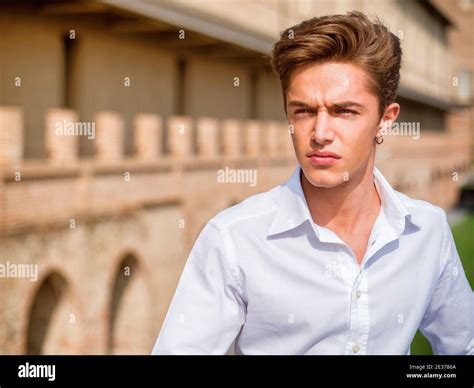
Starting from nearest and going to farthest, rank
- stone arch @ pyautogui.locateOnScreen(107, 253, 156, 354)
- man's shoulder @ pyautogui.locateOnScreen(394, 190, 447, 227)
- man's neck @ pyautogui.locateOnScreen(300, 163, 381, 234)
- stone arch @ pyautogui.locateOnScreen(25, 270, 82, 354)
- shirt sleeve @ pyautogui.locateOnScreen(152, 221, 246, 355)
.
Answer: shirt sleeve @ pyautogui.locateOnScreen(152, 221, 246, 355), man's neck @ pyautogui.locateOnScreen(300, 163, 381, 234), man's shoulder @ pyautogui.locateOnScreen(394, 190, 447, 227), stone arch @ pyautogui.locateOnScreen(25, 270, 82, 354), stone arch @ pyautogui.locateOnScreen(107, 253, 156, 354)

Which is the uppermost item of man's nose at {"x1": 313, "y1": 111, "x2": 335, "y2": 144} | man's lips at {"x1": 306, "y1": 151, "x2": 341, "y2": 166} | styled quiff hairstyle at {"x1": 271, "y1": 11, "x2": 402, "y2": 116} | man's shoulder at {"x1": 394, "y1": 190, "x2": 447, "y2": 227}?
styled quiff hairstyle at {"x1": 271, "y1": 11, "x2": 402, "y2": 116}

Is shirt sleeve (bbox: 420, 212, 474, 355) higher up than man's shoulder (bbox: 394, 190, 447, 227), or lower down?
lower down

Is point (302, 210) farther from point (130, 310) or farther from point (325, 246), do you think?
point (130, 310)

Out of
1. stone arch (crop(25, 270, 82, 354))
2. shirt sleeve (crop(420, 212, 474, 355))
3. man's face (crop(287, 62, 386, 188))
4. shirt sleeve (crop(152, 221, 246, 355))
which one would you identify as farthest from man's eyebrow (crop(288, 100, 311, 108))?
stone arch (crop(25, 270, 82, 354))

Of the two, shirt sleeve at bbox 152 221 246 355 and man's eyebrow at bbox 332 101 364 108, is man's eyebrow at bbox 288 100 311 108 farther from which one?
shirt sleeve at bbox 152 221 246 355

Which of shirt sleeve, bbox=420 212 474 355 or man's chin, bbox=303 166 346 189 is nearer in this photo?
man's chin, bbox=303 166 346 189

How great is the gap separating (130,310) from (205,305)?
15704mm

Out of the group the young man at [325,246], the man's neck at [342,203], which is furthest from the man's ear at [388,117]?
the man's neck at [342,203]

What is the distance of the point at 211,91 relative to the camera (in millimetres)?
21891

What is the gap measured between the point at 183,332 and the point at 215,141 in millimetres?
18675

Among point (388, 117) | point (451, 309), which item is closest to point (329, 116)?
point (388, 117)

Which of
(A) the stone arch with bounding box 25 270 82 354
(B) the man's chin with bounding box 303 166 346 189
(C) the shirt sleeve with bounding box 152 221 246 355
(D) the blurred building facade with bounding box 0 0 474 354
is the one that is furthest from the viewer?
(A) the stone arch with bounding box 25 270 82 354

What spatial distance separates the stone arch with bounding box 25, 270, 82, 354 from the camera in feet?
48.6
